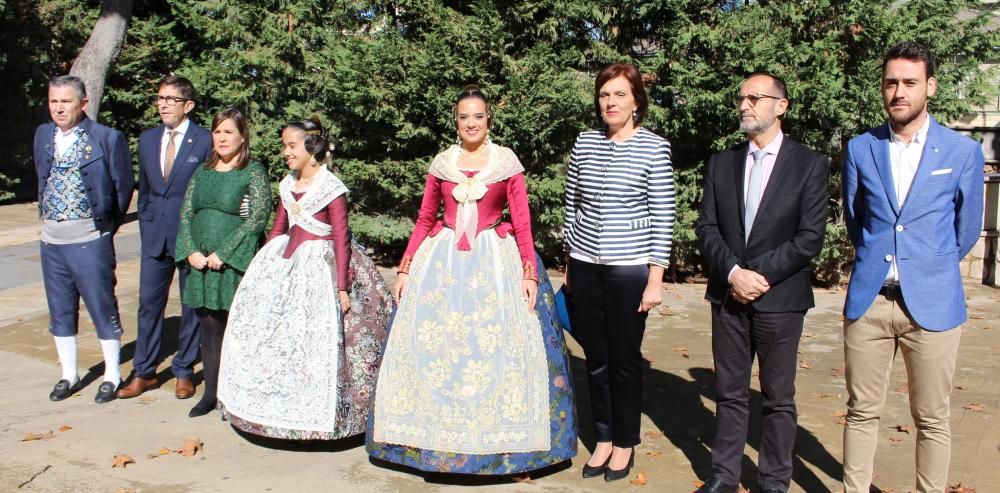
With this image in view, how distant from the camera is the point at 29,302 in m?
8.27

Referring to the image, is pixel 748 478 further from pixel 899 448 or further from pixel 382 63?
pixel 382 63

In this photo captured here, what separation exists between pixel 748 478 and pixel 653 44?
648cm

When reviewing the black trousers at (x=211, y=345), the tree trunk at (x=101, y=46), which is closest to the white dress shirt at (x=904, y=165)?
the black trousers at (x=211, y=345)

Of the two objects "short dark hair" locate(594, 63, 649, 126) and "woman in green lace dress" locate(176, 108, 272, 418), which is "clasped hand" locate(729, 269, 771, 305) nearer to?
"short dark hair" locate(594, 63, 649, 126)

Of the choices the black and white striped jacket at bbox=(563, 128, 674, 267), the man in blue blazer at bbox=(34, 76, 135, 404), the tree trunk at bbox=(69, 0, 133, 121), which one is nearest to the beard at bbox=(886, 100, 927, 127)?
the black and white striped jacket at bbox=(563, 128, 674, 267)

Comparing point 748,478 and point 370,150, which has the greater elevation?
point 370,150

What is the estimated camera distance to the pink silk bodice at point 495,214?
423cm

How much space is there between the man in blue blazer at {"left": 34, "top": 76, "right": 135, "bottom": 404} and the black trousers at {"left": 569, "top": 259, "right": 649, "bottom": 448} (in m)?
3.14

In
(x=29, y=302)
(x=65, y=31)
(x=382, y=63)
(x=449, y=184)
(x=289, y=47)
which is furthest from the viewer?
(x=65, y=31)

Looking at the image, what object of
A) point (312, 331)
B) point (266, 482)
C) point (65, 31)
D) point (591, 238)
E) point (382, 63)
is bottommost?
point (266, 482)

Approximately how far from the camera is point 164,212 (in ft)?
18.1

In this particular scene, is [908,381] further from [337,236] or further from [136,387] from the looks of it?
[136,387]

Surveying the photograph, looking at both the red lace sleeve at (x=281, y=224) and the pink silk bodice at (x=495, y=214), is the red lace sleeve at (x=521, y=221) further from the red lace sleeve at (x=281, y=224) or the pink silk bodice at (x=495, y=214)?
the red lace sleeve at (x=281, y=224)

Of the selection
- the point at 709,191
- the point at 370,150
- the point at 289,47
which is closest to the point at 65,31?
the point at 289,47
